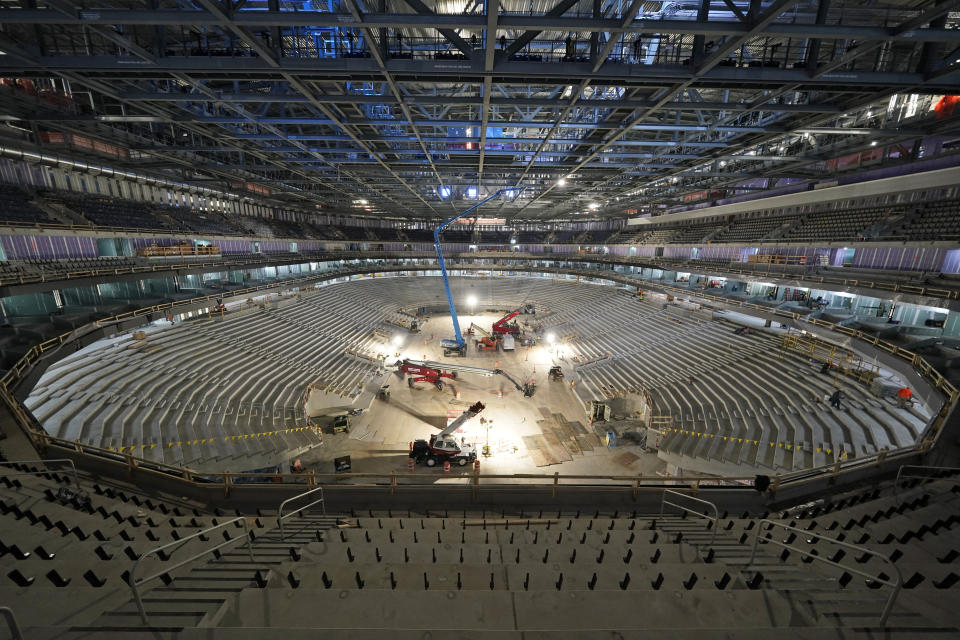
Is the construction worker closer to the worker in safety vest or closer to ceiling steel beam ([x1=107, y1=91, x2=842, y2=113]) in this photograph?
the worker in safety vest

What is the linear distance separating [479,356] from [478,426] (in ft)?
36.1

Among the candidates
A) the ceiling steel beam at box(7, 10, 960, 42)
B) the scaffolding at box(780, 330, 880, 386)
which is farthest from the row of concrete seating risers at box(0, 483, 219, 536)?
the scaffolding at box(780, 330, 880, 386)

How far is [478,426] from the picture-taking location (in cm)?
1750

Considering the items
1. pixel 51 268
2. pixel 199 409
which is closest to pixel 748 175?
pixel 199 409

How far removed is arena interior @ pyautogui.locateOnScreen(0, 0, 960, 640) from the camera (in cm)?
390

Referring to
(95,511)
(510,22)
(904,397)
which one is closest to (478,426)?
(95,511)

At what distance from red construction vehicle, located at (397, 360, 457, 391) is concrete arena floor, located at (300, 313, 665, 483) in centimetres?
44

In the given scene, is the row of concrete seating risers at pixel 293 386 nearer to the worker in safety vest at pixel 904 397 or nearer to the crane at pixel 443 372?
the crane at pixel 443 372

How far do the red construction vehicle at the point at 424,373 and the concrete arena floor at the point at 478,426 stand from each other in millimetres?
439

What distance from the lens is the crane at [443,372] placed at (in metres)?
21.4

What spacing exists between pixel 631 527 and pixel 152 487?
9.48 metres

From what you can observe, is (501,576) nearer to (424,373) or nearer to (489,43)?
(489,43)

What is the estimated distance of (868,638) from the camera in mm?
2814

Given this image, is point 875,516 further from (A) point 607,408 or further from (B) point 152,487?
(B) point 152,487
